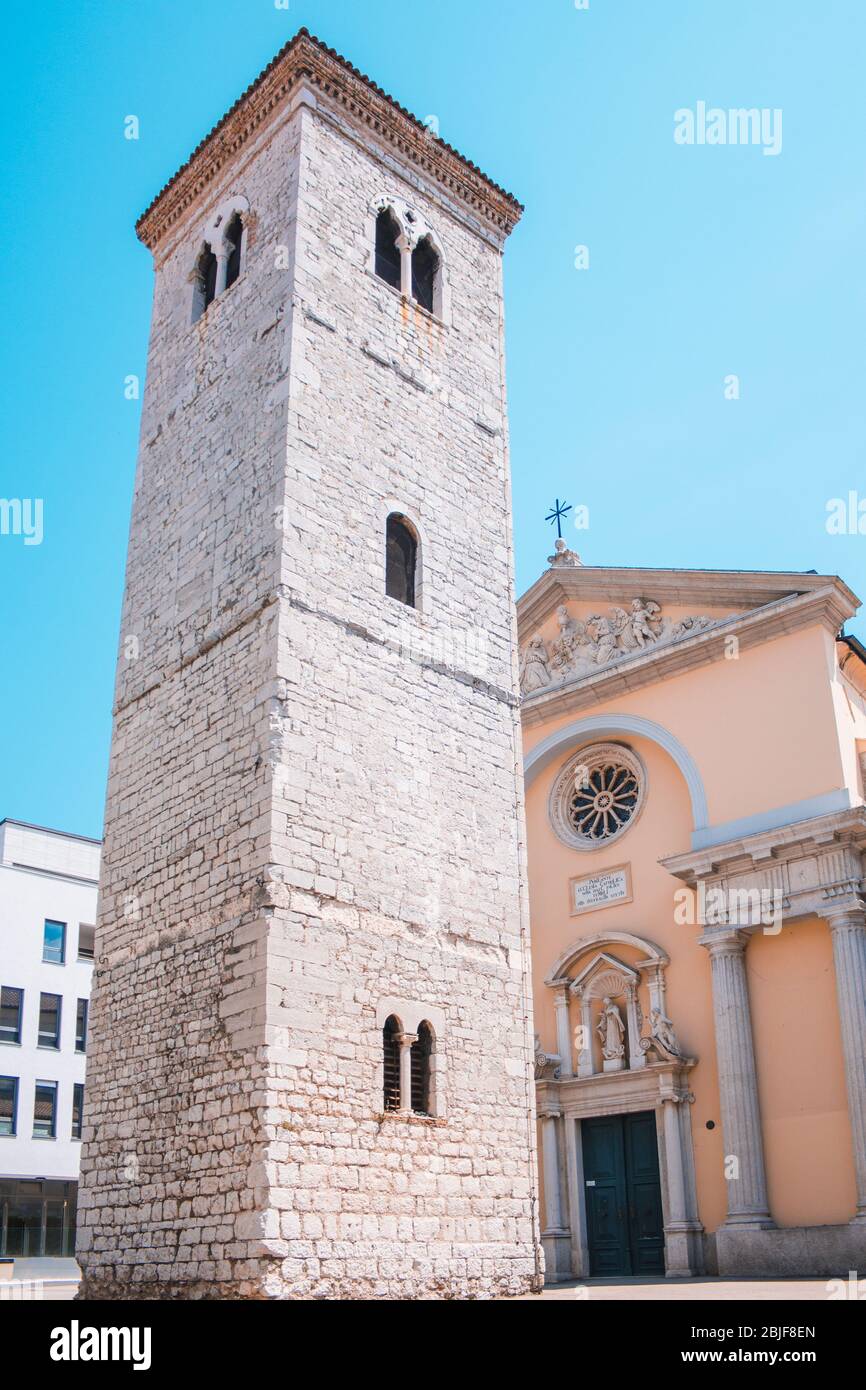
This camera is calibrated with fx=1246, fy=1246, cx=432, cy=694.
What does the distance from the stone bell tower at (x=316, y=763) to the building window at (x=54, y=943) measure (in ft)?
57.7

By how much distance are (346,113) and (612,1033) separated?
12744mm

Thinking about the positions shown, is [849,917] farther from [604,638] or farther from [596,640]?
[596,640]

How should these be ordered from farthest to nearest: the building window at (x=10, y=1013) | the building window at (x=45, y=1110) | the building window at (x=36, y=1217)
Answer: the building window at (x=10, y=1013)
the building window at (x=45, y=1110)
the building window at (x=36, y=1217)

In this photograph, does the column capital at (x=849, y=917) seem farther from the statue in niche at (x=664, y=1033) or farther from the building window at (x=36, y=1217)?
the building window at (x=36, y=1217)

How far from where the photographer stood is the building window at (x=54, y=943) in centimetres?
2947

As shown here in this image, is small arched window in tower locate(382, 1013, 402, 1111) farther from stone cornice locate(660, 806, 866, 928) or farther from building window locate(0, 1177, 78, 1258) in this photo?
building window locate(0, 1177, 78, 1258)

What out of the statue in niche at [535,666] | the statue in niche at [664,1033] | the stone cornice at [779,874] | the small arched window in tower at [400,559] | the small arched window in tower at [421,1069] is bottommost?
the small arched window in tower at [421,1069]

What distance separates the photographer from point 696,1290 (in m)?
12.9

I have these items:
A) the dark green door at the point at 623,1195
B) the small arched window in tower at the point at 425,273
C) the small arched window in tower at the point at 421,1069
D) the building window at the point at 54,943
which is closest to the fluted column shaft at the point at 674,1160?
the dark green door at the point at 623,1195

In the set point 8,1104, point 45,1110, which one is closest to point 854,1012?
point 8,1104

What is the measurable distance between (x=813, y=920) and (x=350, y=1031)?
303 inches

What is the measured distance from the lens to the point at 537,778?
67.4 ft
